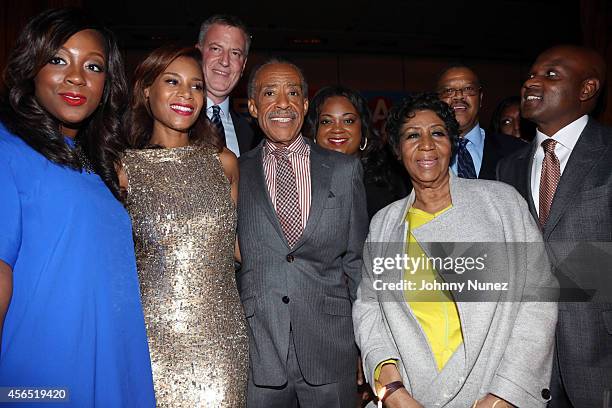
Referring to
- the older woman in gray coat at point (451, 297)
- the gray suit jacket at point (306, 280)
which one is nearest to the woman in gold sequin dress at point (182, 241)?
the gray suit jacket at point (306, 280)

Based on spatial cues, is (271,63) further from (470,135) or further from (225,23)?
(470,135)

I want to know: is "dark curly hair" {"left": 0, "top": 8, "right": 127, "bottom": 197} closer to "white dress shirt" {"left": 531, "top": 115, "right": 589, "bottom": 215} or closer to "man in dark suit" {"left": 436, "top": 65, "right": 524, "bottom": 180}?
"white dress shirt" {"left": 531, "top": 115, "right": 589, "bottom": 215}

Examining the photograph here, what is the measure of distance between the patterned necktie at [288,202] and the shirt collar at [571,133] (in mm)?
1208

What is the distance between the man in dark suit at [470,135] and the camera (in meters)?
3.13

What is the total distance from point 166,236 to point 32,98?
2.41 feet

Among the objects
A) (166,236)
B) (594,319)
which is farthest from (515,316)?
(166,236)

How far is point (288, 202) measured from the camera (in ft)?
8.41

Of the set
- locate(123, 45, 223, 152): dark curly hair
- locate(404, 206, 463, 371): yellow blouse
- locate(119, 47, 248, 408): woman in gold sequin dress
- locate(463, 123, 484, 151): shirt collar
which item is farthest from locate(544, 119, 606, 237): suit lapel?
locate(123, 45, 223, 152): dark curly hair

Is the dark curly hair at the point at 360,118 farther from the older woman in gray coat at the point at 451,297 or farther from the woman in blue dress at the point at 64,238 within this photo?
the woman in blue dress at the point at 64,238

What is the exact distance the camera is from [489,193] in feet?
7.34

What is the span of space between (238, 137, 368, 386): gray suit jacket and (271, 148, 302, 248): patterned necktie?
0.17 ft

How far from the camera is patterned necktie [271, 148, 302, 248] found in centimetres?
252

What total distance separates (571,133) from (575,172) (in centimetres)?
29

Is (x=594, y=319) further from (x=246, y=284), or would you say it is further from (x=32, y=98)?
(x=32, y=98)
